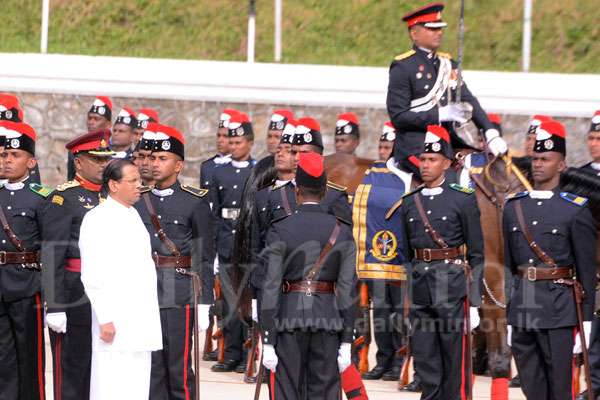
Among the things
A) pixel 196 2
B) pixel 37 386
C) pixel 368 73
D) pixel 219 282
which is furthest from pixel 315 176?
pixel 196 2

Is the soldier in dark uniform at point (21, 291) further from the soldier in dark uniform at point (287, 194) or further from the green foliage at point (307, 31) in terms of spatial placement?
the green foliage at point (307, 31)

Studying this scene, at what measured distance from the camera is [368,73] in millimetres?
18344

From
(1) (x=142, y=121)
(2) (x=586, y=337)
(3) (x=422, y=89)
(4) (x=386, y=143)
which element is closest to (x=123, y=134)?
(1) (x=142, y=121)

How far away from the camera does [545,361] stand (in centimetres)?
1087

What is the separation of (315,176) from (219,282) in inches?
178

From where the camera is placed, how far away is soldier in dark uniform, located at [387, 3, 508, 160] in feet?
41.8

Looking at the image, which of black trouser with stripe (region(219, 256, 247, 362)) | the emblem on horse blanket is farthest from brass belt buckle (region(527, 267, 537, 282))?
black trouser with stripe (region(219, 256, 247, 362))

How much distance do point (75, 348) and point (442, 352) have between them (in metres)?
2.70

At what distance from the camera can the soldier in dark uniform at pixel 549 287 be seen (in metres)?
10.8

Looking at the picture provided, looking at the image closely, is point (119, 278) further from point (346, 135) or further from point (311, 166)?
point (346, 135)

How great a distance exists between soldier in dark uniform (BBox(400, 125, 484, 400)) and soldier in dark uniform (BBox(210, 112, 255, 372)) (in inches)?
115

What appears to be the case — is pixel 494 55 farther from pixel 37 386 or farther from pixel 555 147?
pixel 37 386

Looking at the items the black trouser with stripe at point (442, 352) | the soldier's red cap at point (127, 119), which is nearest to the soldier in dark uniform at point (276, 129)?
the soldier's red cap at point (127, 119)

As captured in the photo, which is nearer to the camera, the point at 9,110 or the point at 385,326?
the point at 385,326
